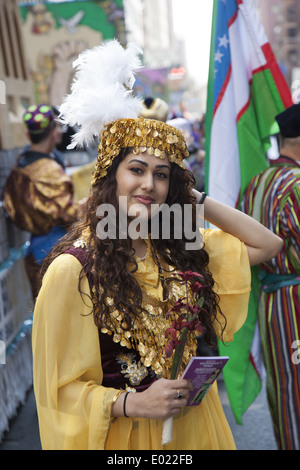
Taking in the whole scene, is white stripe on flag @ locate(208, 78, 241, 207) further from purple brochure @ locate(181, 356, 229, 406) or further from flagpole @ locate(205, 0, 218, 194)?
purple brochure @ locate(181, 356, 229, 406)

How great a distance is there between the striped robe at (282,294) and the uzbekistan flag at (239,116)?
0.15 m

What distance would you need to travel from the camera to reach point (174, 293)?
82.2 inches

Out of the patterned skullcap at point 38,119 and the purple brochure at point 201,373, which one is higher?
the patterned skullcap at point 38,119

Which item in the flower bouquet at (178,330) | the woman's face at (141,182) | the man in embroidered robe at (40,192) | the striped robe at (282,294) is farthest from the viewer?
the man in embroidered robe at (40,192)

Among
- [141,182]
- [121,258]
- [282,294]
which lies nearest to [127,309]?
[121,258]

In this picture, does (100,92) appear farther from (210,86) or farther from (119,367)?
(210,86)

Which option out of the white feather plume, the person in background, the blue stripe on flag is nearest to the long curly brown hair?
the white feather plume

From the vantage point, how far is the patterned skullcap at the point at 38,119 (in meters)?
4.71

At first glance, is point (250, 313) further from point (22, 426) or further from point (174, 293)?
→ point (22, 426)

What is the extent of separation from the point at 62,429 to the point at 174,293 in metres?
0.62

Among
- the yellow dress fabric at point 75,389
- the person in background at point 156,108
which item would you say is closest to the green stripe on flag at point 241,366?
the yellow dress fabric at point 75,389

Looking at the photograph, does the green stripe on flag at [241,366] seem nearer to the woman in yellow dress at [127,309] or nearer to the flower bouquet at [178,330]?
the woman in yellow dress at [127,309]

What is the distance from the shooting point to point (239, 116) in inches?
141
